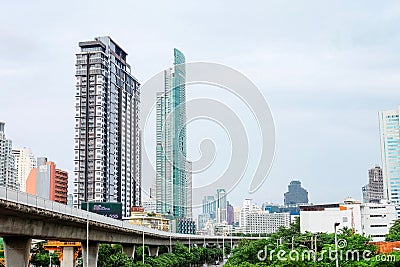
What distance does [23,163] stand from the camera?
16288 cm

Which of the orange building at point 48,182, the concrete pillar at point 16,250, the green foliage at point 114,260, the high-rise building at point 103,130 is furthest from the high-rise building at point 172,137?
the orange building at point 48,182

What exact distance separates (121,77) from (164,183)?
2240cm

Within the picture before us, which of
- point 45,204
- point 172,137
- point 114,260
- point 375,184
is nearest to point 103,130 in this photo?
point 172,137

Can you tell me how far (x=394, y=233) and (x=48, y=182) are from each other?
266ft

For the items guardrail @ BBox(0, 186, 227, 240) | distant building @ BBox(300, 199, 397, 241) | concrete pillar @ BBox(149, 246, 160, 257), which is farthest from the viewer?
distant building @ BBox(300, 199, 397, 241)

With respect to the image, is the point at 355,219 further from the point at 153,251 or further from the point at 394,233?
the point at 153,251

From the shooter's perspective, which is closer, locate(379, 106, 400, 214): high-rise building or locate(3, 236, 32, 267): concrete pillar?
locate(3, 236, 32, 267): concrete pillar

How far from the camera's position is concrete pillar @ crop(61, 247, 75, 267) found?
50.6 metres

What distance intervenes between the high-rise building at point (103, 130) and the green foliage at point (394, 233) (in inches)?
1848

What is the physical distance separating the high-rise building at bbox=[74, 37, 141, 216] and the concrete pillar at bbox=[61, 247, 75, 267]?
4379cm

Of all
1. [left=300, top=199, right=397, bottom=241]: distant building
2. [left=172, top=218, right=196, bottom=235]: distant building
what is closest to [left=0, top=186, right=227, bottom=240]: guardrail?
[left=300, top=199, right=397, bottom=241]: distant building

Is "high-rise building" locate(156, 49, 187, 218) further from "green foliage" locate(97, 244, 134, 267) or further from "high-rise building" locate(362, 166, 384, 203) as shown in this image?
"high-rise building" locate(362, 166, 384, 203)

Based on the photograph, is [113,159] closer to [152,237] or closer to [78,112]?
[78,112]

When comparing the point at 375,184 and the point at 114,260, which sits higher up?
the point at 375,184
